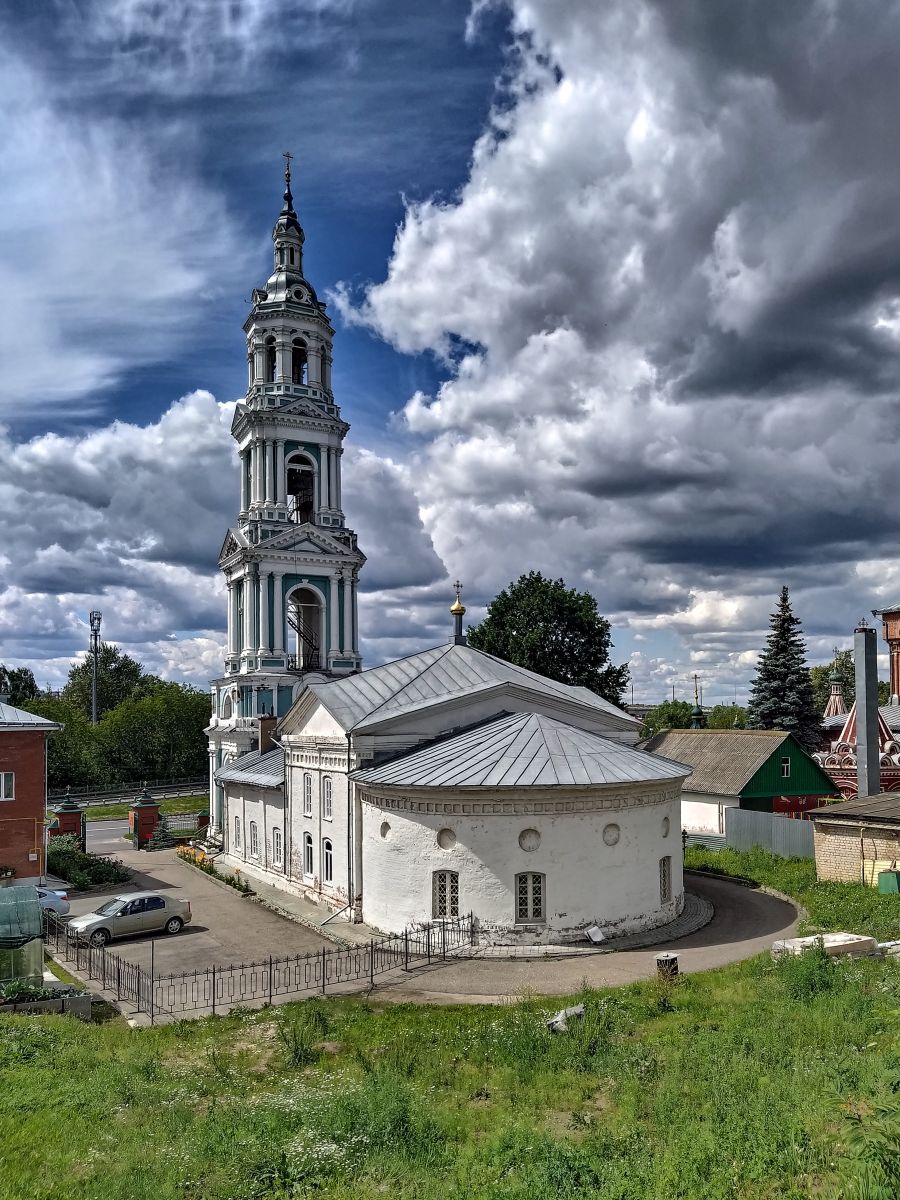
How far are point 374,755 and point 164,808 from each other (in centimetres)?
3858

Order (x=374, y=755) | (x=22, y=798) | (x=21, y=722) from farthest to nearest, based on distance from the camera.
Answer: (x=21, y=722), (x=22, y=798), (x=374, y=755)

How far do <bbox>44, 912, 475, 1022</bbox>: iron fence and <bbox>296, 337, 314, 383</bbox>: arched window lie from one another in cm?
2657

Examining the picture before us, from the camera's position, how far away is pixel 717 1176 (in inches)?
343

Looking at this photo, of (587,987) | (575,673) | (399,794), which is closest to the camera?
(587,987)

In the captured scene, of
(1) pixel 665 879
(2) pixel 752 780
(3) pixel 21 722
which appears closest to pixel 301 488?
(3) pixel 21 722

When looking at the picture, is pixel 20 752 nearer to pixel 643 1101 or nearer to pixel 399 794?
pixel 399 794

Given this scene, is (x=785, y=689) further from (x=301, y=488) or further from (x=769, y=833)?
(x=301, y=488)

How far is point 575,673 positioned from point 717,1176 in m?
41.7

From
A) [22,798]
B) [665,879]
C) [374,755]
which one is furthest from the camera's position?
[22,798]

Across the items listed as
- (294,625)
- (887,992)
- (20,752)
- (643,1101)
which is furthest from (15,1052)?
(294,625)

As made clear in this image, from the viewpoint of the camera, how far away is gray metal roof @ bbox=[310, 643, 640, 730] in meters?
25.6

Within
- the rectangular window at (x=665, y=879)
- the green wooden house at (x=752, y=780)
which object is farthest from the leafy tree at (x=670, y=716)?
the rectangular window at (x=665, y=879)

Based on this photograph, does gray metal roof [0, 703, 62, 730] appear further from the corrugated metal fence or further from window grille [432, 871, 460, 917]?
the corrugated metal fence

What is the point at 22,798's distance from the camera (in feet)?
94.6
